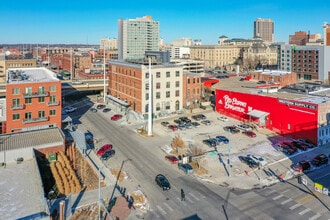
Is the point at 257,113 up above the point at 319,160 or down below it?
above

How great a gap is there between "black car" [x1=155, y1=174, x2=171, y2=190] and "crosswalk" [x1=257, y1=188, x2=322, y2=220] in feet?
33.7

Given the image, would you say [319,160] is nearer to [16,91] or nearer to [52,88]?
[52,88]

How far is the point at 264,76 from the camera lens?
328 ft

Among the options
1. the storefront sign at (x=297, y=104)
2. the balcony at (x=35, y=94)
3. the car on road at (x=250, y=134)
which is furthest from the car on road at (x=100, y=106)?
the storefront sign at (x=297, y=104)

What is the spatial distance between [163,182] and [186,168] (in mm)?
5341

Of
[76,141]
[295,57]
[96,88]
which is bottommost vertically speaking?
[76,141]

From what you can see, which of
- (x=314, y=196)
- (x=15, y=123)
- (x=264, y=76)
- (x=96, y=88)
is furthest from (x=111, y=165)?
(x=264, y=76)

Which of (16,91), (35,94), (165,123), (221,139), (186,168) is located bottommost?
(186,168)

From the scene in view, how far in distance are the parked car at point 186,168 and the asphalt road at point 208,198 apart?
27.9 inches

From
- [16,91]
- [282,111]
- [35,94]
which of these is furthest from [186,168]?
[16,91]

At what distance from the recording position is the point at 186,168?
40.0 m

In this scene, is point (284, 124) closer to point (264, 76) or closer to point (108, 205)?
point (108, 205)

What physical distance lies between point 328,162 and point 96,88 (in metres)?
68.4

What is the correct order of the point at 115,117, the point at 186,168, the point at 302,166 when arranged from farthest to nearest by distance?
the point at 115,117, the point at 302,166, the point at 186,168
